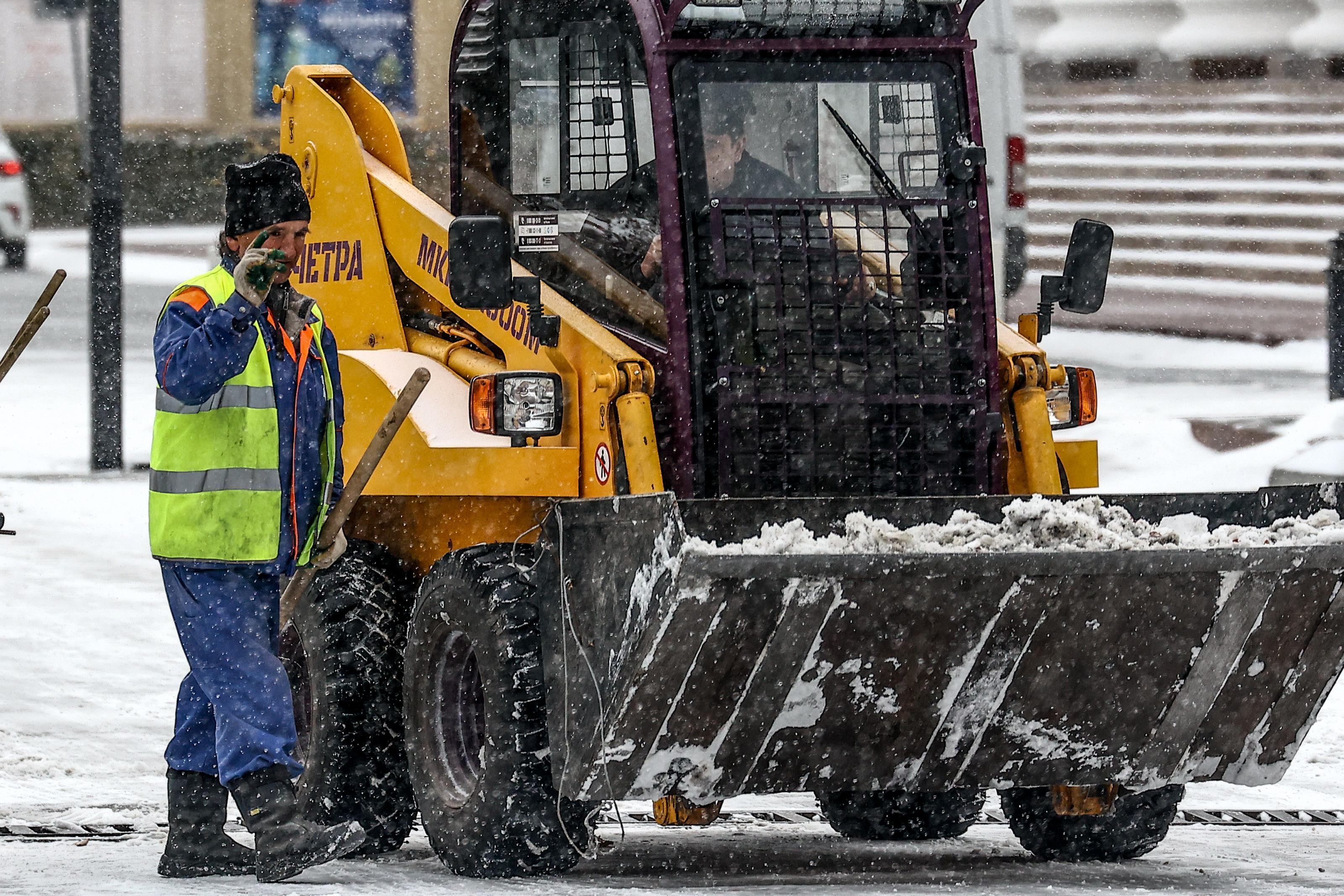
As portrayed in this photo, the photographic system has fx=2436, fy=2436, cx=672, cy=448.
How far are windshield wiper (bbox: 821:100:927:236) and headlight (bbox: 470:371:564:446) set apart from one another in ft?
3.47

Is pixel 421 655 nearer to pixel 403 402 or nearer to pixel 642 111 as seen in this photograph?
pixel 403 402

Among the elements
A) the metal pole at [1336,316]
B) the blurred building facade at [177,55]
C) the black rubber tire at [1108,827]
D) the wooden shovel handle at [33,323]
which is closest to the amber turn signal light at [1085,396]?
the black rubber tire at [1108,827]

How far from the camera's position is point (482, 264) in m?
6.24

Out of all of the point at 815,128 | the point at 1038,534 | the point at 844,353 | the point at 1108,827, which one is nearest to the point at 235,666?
the point at 844,353

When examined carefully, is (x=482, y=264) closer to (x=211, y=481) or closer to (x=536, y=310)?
(x=536, y=310)

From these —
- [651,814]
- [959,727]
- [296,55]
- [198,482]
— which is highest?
[296,55]

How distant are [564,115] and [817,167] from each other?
92cm

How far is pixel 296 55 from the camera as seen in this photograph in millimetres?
24781

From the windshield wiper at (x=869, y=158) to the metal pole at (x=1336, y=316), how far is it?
7.46 metres

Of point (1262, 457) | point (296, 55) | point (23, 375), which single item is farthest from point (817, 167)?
point (296, 55)

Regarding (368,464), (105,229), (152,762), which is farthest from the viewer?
(105,229)

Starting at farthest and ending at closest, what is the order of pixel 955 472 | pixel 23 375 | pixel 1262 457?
pixel 23 375 → pixel 1262 457 → pixel 955 472

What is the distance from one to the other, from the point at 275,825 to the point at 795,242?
2.03m

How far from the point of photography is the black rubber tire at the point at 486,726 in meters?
6.12
